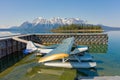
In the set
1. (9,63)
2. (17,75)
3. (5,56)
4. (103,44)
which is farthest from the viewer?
(103,44)

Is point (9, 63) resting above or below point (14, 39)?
below

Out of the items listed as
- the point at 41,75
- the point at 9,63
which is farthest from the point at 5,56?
the point at 41,75

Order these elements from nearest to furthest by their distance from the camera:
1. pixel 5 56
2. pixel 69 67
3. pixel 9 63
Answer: pixel 69 67 < pixel 9 63 < pixel 5 56

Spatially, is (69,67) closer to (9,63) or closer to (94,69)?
(94,69)

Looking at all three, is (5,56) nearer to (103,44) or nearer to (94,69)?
(94,69)

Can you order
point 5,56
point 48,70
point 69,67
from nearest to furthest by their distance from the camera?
point 48,70
point 69,67
point 5,56

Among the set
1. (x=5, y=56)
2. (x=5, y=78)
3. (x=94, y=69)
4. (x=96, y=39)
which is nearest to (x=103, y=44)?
(x=96, y=39)

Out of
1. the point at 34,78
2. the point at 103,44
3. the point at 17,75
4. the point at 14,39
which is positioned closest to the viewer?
the point at 34,78

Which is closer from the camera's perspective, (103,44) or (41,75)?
(41,75)

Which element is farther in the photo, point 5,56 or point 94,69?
point 5,56
